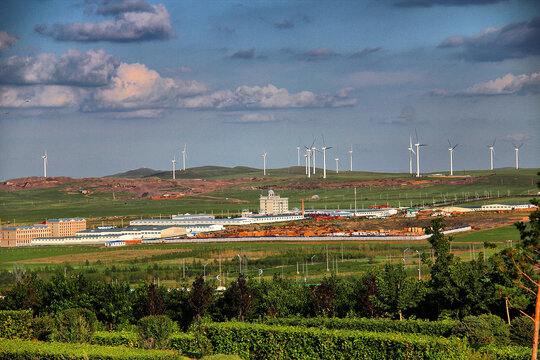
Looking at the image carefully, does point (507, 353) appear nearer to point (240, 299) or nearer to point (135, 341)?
point (135, 341)

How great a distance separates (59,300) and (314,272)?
130 ft

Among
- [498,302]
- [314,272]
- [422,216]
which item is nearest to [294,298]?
[498,302]

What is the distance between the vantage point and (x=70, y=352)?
108 ft

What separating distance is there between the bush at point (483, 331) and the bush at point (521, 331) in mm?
1086

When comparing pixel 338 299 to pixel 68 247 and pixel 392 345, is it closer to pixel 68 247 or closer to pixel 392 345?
pixel 392 345

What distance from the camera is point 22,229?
158 metres

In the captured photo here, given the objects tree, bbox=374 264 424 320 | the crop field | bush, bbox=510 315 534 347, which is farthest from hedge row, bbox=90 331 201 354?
the crop field

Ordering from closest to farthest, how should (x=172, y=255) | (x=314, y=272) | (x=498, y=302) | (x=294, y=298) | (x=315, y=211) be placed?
(x=498, y=302) → (x=294, y=298) → (x=314, y=272) → (x=172, y=255) → (x=315, y=211)

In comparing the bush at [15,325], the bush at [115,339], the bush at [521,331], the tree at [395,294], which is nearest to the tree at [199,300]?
the bush at [115,339]

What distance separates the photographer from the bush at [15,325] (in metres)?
42.5

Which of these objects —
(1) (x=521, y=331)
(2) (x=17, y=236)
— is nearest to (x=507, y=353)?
(1) (x=521, y=331)

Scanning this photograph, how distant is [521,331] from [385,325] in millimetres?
7661

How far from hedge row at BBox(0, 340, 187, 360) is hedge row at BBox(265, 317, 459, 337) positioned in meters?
11.7

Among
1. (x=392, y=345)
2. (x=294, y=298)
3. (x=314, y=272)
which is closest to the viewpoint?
(x=392, y=345)
